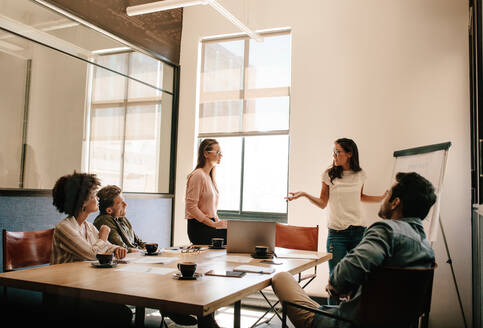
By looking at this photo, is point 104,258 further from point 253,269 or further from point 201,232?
point 201,232

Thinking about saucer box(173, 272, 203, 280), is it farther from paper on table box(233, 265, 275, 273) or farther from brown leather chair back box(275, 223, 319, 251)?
brown leather chair back box(275, 223, 319, 251)

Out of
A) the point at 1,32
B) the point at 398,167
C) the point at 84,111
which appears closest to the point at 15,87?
the point at 1,32

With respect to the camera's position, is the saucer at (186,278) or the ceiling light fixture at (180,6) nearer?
the saucer at (186,278)

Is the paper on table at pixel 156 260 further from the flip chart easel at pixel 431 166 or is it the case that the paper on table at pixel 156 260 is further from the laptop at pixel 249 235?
the flip chart easel at pixel 431 166

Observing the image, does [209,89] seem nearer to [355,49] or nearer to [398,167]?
[355,49]

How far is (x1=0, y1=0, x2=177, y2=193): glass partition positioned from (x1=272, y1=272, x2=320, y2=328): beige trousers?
269 cm

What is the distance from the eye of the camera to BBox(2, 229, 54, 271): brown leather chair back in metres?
2.57

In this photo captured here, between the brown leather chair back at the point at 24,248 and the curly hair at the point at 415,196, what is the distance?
227 cm

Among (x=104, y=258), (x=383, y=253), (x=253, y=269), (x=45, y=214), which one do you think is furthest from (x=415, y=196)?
(x=45, y=214)

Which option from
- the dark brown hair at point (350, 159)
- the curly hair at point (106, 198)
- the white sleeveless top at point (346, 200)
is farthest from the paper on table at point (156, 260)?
the dark brown hair at point (350, 159)

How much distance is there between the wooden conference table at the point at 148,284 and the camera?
1576mm

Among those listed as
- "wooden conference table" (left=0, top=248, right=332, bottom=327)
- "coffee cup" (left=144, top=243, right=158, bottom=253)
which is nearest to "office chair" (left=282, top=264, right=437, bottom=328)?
"wooden conference table" (left=0, top=248, right=332, bottom=327)

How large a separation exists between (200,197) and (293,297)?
1678mm

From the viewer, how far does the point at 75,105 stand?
4281mm
